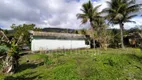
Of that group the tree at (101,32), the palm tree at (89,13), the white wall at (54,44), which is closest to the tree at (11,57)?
the white wall at (54,44)

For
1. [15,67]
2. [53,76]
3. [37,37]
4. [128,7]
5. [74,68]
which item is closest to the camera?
[53,76]

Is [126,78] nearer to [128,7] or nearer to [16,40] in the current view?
[16,40]

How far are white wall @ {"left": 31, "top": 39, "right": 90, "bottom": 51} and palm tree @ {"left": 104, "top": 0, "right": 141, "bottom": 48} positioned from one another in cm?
716

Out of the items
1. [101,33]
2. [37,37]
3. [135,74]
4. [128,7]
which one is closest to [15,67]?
[135,74]

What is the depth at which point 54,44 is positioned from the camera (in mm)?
22812

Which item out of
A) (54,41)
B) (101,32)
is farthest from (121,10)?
(54,41)

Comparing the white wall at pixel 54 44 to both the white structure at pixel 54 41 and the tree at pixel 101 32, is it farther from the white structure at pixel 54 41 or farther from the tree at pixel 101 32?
the tree at pixel 101 32

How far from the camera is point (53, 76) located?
734cm

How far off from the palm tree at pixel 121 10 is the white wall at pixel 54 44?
23.5ft

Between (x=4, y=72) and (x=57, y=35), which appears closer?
(x=4, y=72)

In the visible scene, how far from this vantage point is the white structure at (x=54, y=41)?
20.7 m

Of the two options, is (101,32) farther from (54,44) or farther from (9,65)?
(9,65)

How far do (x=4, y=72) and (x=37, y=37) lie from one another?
12.2 meters

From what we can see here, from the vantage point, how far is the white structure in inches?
816
